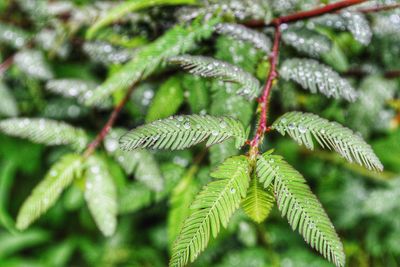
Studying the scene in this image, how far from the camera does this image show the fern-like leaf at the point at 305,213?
75 centimetres

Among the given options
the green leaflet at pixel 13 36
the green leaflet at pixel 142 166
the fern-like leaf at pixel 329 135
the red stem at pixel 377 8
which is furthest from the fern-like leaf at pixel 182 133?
Result: the green leaflet at pixel 13 36

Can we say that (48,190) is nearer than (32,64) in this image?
Yes

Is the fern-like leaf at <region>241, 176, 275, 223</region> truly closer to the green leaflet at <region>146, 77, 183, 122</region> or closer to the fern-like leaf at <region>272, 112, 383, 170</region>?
the fern-like leaf at <region>272, 112, 383, 170</region>

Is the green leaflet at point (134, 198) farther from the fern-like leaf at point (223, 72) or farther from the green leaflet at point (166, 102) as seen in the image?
the fern-like leaf at point (223, 72)

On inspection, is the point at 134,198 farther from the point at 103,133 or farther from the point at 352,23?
the point at 352,23

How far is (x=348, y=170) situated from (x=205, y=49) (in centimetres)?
113

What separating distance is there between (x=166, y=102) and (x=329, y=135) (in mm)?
547

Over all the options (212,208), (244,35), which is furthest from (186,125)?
(244,35)

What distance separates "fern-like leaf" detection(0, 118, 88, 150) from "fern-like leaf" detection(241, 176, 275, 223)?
0.71 m

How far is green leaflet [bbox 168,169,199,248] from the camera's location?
127 centimetres

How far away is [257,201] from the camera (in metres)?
0.79

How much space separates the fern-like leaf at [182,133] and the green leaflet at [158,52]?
0.99 feet

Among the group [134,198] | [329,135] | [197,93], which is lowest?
[134,198]

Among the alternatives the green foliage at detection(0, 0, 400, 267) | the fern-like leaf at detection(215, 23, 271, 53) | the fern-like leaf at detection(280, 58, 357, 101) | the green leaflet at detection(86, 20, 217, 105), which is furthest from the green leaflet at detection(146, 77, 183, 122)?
the fern-like leaf at detection(280, 58, 357, 101)
